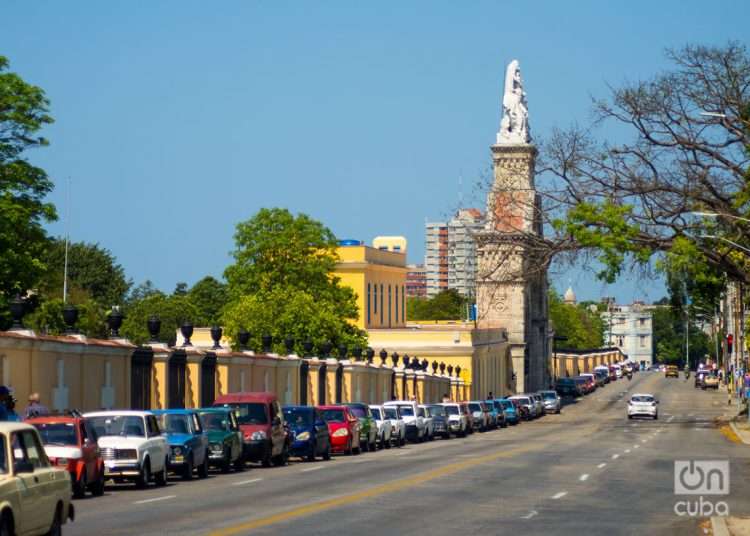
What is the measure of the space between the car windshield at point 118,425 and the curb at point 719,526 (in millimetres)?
12471

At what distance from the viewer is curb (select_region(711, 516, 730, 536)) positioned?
21003mm

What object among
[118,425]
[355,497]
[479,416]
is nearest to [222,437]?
[118,425]

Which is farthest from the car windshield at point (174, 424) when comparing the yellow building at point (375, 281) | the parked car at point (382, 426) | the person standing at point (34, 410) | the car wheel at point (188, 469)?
the yellow building at point (375, 281)

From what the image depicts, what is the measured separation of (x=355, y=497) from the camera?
27.3 m

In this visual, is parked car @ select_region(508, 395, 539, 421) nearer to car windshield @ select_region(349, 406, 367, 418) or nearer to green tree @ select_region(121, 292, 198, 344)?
green tree @ select_region(121, 292, 198, 344)

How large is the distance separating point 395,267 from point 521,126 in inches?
1024

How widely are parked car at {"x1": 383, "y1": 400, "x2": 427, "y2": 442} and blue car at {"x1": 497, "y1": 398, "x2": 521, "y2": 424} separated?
84.2ft

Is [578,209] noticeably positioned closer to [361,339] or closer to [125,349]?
[125,349]

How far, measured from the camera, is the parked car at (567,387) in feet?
481

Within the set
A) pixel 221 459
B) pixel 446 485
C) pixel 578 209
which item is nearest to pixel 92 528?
pixel 446 485

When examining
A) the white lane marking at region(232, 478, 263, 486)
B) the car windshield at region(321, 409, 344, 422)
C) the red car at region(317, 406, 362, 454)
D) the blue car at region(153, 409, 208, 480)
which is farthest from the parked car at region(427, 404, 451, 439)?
the white lane marking at region(232, 478, 263, 486)

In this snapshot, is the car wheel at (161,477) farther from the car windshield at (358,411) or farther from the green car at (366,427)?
the car windshield at (358,411)

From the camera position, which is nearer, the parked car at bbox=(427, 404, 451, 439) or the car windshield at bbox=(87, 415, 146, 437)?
the car windshield at bbox=(87, 415, 146, 437)

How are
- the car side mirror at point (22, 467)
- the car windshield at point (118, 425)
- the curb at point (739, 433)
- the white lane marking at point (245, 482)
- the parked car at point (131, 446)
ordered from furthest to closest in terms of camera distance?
1. the curb at point (739, 433)
2. the white lane marking at point (245, 482)
3. the car windshield at point (118, 425)
4. the parked car at point (131, 446)
5. the car side mirror at point (22, 467)
